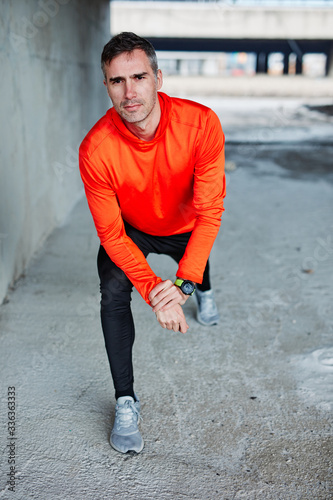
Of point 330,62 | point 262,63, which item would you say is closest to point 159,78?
point 330,62

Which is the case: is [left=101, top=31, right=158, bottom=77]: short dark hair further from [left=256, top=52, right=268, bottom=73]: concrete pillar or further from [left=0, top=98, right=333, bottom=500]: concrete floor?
[left=256, top=52, right=268, bottom=73]: concrete pillar

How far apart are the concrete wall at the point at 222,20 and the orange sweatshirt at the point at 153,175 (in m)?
21.5

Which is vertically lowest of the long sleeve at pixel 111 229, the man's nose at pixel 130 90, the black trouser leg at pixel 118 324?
the black trouser leg at pixel 118 324

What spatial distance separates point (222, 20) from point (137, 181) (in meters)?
22.6

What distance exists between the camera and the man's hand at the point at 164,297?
1.76 m

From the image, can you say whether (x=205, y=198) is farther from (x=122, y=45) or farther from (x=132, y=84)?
(x=122, y=45)

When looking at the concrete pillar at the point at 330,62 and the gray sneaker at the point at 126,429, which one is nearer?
the gray sneaker at the point at 126,429

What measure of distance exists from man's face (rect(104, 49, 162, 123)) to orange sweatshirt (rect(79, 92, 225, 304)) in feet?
0.27

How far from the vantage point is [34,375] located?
2.21 metres

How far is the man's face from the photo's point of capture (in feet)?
5.59

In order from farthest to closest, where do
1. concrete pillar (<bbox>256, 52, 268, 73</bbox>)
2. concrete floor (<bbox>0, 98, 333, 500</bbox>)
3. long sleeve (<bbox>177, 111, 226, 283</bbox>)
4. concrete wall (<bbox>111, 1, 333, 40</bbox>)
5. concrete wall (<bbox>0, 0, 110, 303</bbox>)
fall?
concrete pillar (<bbox>256, 52, 268, 73</bbox>) < concrete wall (<bbox>111, 1, 333, 40</bbox>) < concrete wall (<bbox>0, 0, 110, 303</bbox>) < long sleeve (<bbox>177, 111, 226, 283</bbox>) < concrete floor (<bbox>0, 98, 333, 500</bbox>)

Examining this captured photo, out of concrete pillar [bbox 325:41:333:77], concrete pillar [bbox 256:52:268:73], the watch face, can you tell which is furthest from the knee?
concrete pillar [bbox 256:52:268:73]

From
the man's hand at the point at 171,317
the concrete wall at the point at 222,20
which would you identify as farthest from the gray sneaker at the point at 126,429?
the concrete wall at the point at 222,20

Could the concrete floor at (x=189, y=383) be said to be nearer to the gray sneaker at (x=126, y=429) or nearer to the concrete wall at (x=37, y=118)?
the gray sneaker at (x=126, y=429)
